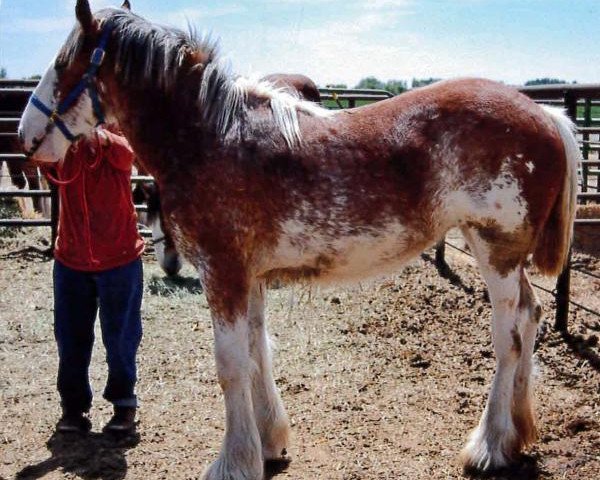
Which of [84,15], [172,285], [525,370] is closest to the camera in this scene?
[84,15]

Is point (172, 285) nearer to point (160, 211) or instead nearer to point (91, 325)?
point (160, 211)

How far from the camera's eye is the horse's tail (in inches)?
121

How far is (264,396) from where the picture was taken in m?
3.38

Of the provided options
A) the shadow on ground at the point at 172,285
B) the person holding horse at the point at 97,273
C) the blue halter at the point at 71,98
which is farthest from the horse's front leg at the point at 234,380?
the shadow on ground at the point at 172,285

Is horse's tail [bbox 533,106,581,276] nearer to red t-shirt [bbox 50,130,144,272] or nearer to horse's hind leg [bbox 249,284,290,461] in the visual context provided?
horse's hind leg [bbox 249,284,290,461]

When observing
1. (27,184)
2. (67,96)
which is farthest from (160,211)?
(27,184)

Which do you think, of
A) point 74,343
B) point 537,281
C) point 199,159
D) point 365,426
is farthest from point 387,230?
point 537,281

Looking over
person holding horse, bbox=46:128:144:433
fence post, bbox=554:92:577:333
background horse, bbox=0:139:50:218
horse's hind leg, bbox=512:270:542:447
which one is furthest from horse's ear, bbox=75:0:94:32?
background horse, bbox=0:139:50:218

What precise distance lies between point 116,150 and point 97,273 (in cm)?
65

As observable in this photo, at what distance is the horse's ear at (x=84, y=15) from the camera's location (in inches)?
110

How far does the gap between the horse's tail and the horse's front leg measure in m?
1.44

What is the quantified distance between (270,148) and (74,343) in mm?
1644

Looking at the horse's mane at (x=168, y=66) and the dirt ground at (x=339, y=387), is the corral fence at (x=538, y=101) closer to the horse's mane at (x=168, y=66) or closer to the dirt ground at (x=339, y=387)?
the dirt ground at (x=339, y=387)

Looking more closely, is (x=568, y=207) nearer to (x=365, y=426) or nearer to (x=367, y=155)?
(x=367, y=155)
